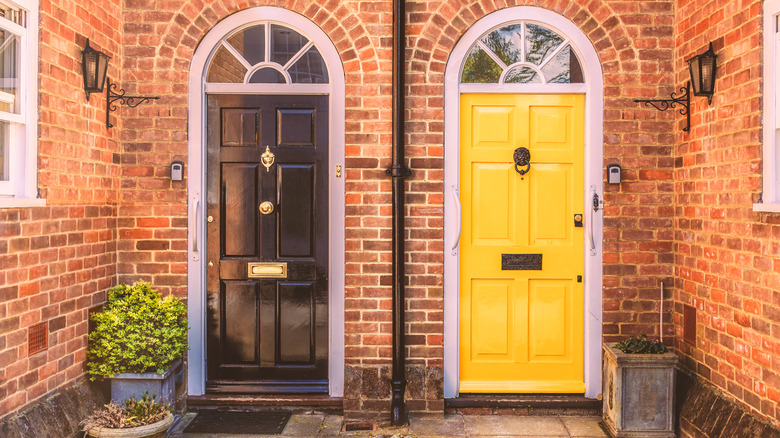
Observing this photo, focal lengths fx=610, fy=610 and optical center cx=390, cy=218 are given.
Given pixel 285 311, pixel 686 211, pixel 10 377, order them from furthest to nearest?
pixel 285 311
pixel 686 211
pixel 10 377

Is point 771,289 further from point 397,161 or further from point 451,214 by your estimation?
point 397,161

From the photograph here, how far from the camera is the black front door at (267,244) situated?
4.81m

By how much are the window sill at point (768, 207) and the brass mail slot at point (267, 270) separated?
3284 millimetres

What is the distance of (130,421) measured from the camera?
3898mm

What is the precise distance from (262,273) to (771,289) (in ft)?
11.5

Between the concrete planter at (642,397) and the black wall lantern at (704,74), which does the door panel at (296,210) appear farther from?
the black wall lantern at (704,74)

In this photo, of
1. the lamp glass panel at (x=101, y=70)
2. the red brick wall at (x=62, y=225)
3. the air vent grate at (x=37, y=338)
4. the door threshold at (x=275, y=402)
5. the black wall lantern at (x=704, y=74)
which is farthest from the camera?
the door threshold at (x=275, y=402)

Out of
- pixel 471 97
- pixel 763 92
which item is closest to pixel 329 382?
pixel 471 97

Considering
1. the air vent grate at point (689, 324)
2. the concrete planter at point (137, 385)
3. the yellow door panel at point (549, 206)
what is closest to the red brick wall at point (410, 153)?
the air vent grate at point (689, 324)

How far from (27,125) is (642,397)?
→ 4.36 m

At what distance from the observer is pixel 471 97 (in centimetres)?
479

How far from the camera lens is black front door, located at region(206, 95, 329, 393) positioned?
481cm

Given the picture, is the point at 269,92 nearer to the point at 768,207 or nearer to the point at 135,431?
the point at 135,431

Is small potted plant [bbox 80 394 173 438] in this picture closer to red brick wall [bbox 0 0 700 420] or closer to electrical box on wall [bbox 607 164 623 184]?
red brick wall [bbox 0 0 700 420]
